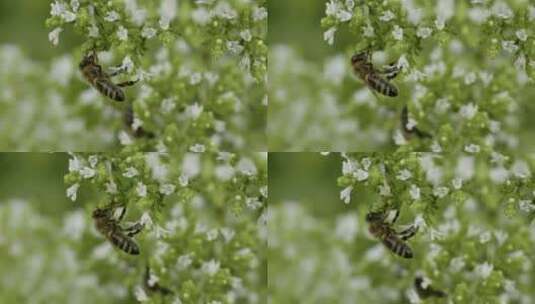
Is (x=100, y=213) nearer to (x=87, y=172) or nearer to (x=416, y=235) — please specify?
(x=87, y=172)

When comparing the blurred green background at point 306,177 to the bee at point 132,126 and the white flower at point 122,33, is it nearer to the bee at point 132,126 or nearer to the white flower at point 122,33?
the bee at point 132,126

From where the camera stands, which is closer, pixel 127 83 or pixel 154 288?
pixel 127 83

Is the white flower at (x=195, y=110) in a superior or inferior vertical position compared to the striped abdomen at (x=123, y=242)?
superior

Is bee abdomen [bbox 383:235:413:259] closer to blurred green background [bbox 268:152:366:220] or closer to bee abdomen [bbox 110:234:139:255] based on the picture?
blurred green background [bbox 268:152:366:220]

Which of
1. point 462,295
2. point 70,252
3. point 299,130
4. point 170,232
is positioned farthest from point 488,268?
point 70,252

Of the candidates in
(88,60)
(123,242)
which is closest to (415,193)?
(123,242)

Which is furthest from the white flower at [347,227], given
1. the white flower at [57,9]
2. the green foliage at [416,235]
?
the white flower at [57,9]
